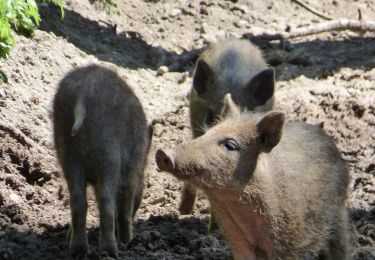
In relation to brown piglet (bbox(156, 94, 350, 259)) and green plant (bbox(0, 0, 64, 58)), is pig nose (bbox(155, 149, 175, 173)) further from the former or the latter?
→ green plant (bbox(0, 0, 64, 58))

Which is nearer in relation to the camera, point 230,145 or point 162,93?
point 230,145

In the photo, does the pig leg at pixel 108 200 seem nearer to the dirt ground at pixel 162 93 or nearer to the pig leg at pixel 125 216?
the dirt ground at pixel 162 93

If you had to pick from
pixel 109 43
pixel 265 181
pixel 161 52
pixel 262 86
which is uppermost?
pixel 109 43

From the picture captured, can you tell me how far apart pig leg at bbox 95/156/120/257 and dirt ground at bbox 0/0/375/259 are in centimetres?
13

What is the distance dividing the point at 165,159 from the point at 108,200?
1591 mm

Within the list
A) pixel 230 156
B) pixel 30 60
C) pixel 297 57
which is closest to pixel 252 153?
pixel 230 156

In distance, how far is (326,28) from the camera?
12.5 metres

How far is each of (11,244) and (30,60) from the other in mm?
3238

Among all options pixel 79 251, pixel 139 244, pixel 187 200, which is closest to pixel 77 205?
pixel 79 251

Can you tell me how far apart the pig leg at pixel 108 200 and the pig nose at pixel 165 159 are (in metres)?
1.53

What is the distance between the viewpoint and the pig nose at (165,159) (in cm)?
487

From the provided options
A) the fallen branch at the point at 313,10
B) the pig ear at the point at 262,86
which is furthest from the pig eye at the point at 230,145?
the fallen branch at the point at 313,10

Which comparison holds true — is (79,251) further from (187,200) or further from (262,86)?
(262,86)

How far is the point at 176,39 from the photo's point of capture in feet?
40.5
